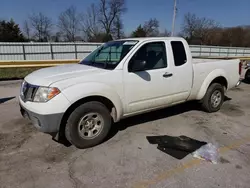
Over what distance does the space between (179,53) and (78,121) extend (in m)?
2.55

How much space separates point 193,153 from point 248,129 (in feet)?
5.88

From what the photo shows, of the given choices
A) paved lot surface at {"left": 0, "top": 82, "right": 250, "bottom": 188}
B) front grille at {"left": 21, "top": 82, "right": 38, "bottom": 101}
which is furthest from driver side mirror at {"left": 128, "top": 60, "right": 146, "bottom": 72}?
front grille at {"left": 21, "top": 82, "right": 38, "bottom": 101}

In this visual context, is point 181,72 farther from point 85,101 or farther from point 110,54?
point 85,101

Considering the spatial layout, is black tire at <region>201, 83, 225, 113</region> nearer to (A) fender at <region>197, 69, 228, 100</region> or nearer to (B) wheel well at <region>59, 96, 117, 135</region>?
(A) fender at <region>197, 69, 228, 100</region>

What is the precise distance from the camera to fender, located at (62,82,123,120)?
316 centimetres

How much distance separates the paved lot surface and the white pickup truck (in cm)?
41

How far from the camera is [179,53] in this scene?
14.6ft

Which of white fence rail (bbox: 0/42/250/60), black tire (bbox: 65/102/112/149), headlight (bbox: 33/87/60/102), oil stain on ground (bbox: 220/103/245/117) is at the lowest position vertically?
oil stain on ground (bbox: 220/103/245/117)

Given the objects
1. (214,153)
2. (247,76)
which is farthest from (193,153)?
(247,76)

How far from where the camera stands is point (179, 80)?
172 inches

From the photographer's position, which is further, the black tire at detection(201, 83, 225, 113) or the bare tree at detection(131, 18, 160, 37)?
the bare tree at detection(131, 18, 160, 37)

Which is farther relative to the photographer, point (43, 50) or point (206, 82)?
point (43, 50)

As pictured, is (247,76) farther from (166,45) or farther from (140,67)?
(140,67)

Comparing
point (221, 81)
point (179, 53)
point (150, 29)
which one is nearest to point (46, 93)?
point (179, 53)
